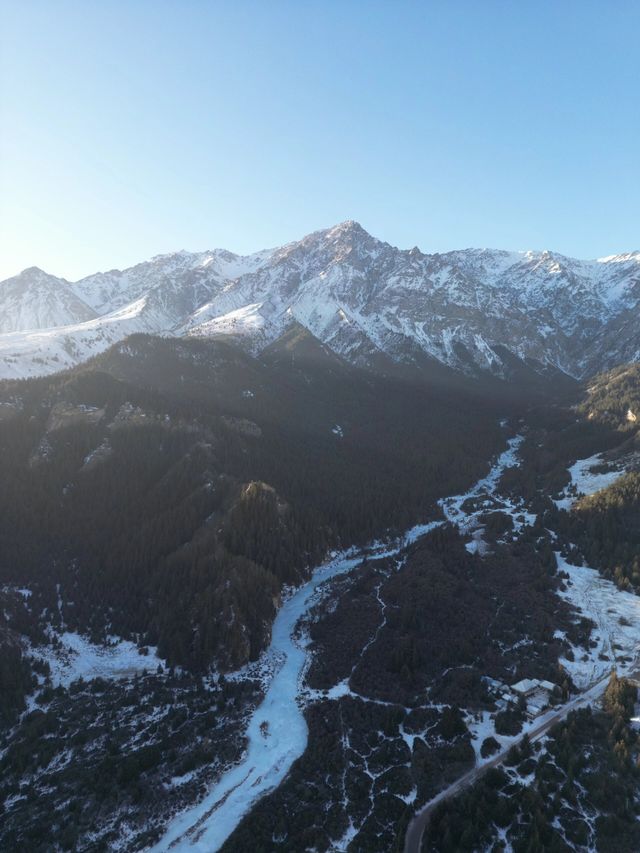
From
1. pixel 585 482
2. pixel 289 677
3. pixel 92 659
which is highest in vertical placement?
pixel 92 659

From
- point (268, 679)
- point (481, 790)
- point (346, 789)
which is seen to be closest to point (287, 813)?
point (346, 789)

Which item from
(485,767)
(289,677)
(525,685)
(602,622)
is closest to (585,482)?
(602,622)

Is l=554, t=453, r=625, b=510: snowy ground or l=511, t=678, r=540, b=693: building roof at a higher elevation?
l=554, t=453, r=625, b=510: snowy ground

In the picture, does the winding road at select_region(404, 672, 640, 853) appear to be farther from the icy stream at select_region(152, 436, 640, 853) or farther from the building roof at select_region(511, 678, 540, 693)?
the building roof at select_region(511, 678, 540, 693)

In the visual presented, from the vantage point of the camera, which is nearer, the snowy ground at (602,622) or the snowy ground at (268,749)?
the snowy ground at (268,749)

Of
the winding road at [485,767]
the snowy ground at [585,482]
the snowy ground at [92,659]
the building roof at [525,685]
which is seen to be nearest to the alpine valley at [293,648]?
the winding road at [485,767]

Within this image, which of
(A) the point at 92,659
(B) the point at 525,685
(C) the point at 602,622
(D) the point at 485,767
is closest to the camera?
(D) the point at 485,767

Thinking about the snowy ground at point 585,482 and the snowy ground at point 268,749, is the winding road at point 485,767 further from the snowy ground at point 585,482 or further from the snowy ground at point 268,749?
the snowy ground at point 585,482

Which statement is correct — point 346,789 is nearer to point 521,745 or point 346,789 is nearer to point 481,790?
point 481,790

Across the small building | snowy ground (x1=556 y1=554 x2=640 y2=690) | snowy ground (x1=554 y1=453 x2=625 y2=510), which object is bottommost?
snowy ground (x1=556 y1=554 x2=640 y2=690)

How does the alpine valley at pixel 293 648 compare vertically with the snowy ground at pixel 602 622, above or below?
above

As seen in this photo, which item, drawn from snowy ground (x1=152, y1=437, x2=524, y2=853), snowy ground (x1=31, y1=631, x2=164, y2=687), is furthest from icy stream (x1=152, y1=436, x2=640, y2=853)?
snowy ground (x1=31, y1=631, x2=164, y2=687)

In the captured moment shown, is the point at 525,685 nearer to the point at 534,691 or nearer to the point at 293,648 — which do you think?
the point at 534,691
